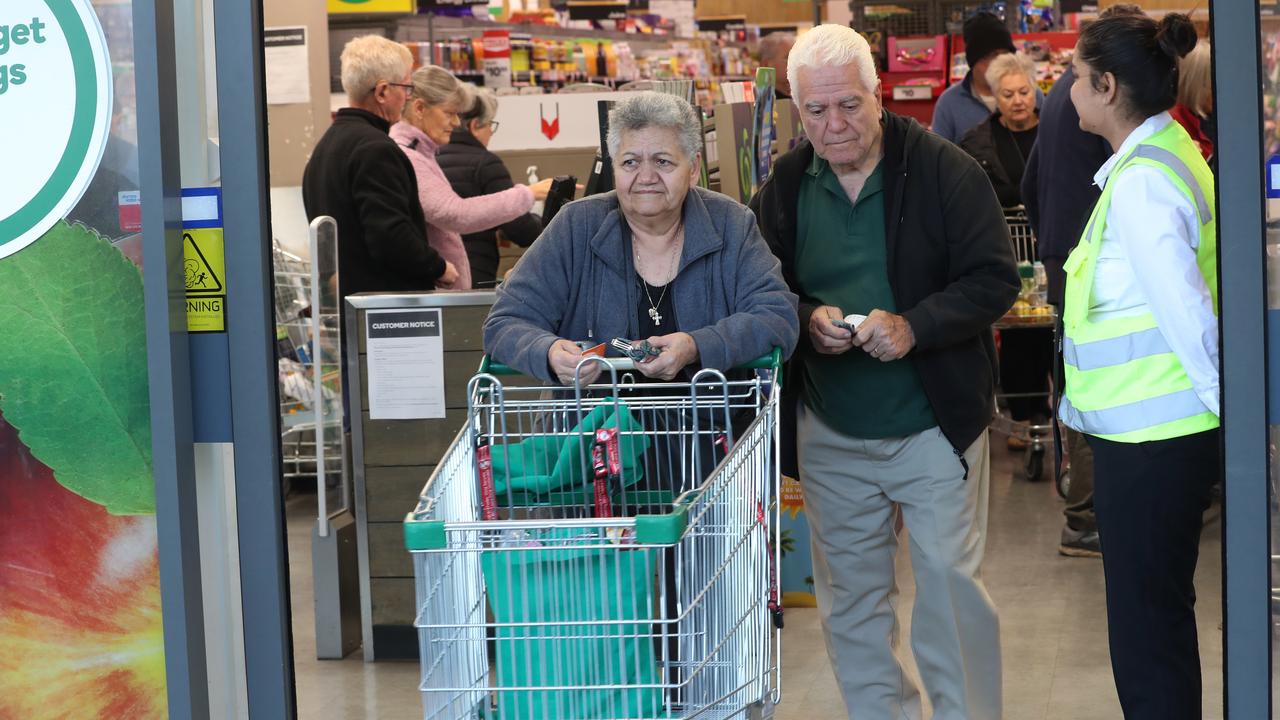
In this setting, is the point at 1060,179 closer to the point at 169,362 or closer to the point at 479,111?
the point at 479,111

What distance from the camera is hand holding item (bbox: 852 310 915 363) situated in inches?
128

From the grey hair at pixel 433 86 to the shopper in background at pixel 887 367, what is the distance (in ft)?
8.10

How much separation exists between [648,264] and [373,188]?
7.96 ft

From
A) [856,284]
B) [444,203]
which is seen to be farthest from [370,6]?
[856,284]

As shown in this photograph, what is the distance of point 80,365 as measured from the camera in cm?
287

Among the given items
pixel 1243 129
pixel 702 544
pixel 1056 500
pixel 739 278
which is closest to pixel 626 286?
pixel 739 278

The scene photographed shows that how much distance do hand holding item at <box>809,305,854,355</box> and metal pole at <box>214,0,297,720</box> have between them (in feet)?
4.01

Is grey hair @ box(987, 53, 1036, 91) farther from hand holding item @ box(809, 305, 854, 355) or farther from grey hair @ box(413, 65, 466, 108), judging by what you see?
hand holding item @ box(809, 305, 854, 355)

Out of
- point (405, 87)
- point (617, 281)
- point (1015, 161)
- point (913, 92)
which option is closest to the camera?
point (617, 281)

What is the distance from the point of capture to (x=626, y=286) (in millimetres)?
3119

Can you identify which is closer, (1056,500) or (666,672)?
(666,672)

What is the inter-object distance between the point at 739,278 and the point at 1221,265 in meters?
0.98

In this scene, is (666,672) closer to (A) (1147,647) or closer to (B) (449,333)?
(A) (1147,647)

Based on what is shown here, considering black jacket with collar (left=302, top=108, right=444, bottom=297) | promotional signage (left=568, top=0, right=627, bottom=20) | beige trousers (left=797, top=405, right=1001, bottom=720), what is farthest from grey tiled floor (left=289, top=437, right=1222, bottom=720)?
promotional signage (left=568, top=0, right=627, bottom=20)
